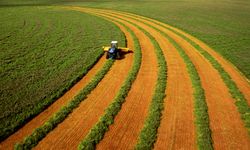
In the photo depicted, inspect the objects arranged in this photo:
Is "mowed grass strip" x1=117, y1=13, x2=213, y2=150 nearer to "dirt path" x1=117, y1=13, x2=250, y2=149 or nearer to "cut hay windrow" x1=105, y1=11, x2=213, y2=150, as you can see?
"cut hay windrow" x1=105, y1=11, x2=213, y2=150

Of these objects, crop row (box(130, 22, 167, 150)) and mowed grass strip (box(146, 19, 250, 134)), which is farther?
mowed grass strip (box(146, 19, 250, 134))

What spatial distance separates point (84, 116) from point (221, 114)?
7.42 meters

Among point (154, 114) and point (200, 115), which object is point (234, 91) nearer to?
point (200, 115)

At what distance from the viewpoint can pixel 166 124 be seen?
11.1m

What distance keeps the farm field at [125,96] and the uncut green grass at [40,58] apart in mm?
75

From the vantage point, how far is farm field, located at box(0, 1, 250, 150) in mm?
10156

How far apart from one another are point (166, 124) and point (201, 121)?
6.12 feet

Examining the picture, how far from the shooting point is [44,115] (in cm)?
1157

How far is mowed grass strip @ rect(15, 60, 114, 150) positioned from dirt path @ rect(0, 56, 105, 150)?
32 centimetres

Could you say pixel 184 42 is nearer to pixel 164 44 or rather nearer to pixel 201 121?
pixel 164 44

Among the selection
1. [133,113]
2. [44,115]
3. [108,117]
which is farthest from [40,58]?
[133,113]

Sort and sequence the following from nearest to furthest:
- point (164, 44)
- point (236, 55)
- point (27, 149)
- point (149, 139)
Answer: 1. point (27, 149)
2. point (149, 139)
3. point (236, 55)
4. point (164, 44)

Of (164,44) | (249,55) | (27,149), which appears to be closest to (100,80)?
(27,149)

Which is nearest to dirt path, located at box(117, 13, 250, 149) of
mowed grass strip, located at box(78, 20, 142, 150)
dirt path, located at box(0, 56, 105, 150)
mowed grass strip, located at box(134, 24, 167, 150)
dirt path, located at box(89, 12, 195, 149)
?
dirt path, located at box(89, 12, 195, 149)
